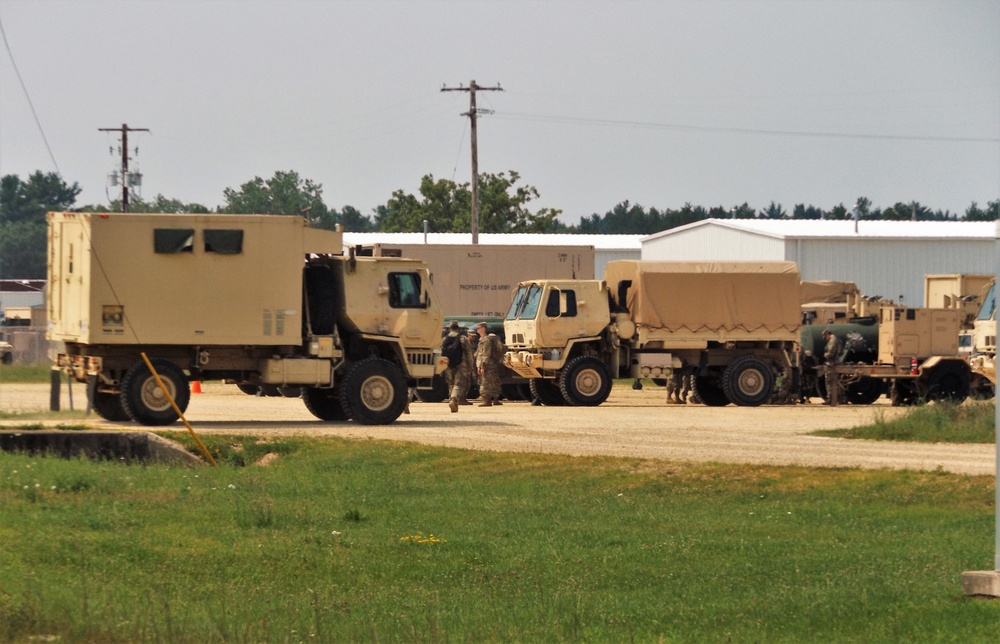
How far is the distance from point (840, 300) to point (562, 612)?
31607 millimetres

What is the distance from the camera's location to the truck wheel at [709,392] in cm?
3325

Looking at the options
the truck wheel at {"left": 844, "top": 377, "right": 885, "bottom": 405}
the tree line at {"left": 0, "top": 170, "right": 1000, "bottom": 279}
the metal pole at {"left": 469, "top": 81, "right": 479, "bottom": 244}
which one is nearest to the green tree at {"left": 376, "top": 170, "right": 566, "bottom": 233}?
the tree line at {"left": 0, "top": 170, "right": 1000, "bottom": 279}

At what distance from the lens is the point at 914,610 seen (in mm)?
→ 9328

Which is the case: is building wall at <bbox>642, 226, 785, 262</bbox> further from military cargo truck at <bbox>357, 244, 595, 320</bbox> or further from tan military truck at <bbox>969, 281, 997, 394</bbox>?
tan military truck at <bbox>969, 281, 997, 394</bbox>

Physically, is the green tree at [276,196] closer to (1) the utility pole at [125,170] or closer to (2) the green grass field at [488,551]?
(1) the utility pole at [125,170]

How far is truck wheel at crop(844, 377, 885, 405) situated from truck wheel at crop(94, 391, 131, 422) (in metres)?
17.3

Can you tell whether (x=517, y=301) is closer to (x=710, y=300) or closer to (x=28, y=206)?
(x=710, y=300)

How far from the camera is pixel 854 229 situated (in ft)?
240

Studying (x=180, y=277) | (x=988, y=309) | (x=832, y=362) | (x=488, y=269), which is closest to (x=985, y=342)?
(x=988, y=309)

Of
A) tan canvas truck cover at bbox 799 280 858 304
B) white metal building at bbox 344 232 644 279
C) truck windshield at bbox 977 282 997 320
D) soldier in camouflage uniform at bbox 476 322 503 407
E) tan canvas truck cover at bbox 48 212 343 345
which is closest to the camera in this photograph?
tan canvas truck cover at bbox 48 212 343 345

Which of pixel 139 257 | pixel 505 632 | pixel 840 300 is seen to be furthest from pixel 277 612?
pixel 840 300

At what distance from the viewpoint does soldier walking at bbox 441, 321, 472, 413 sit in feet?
96.1

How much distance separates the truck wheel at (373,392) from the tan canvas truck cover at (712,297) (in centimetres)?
888

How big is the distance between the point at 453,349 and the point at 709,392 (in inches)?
285
